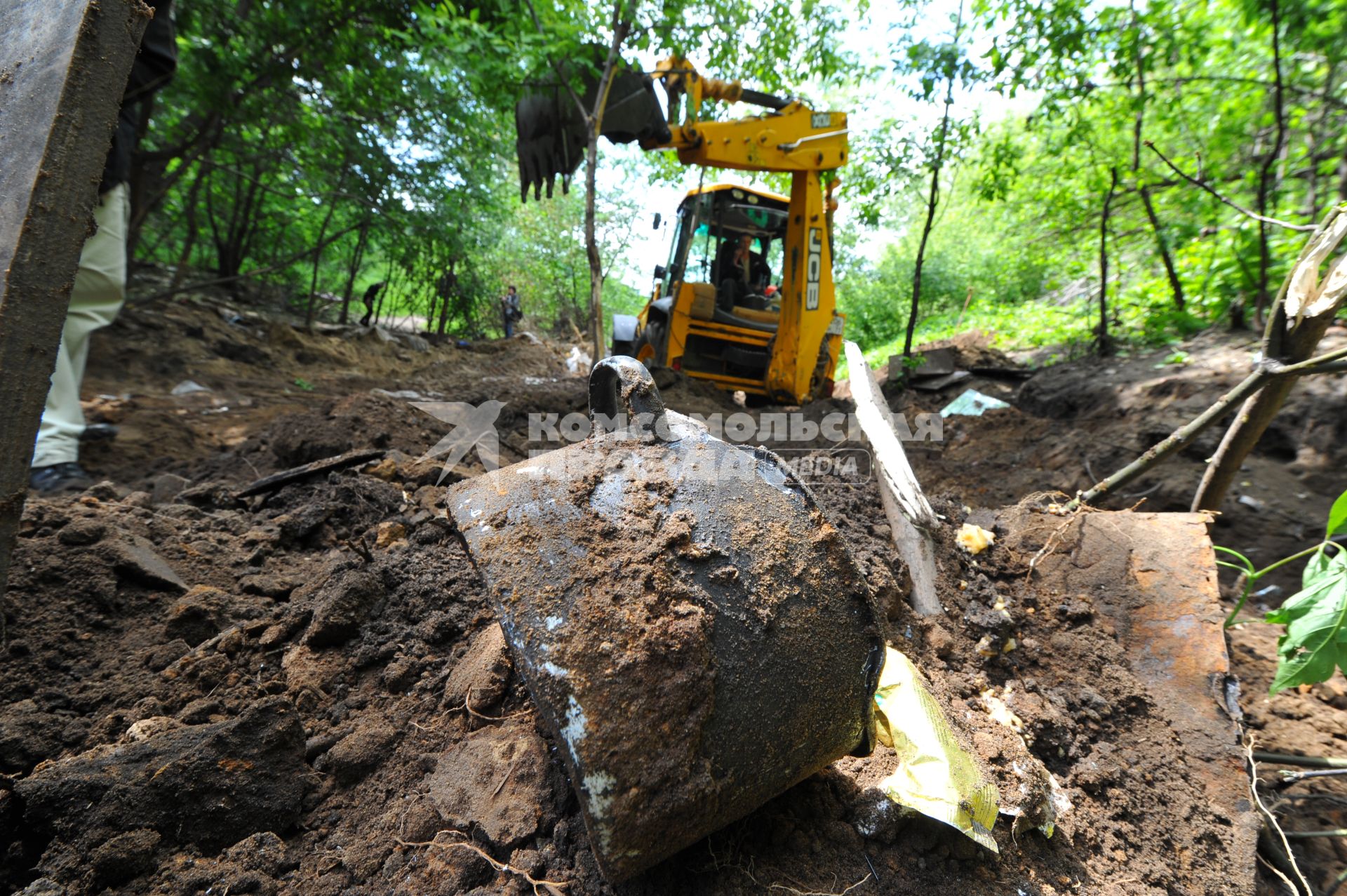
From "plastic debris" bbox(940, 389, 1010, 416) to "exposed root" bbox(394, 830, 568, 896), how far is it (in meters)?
5.06

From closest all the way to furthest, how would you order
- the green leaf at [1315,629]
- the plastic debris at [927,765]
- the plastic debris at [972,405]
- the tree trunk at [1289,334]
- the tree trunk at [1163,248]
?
the plastic debris at [927,765] < the green leaf at [1315,629] < the tree trunk at [1289,334] < the tree trunk at [1163,248] < the plastic debris at [972,405]

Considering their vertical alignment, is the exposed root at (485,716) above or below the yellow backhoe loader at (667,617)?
below

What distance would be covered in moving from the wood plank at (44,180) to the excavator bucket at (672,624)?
25.2 inches

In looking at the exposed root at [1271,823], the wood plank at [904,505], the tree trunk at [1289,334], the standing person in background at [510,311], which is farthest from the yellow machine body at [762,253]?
the standing person in background at [510,311]

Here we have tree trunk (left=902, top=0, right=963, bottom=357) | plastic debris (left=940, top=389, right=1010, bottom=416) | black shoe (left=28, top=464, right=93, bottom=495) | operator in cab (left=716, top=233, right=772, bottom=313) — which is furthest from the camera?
operator in cab (left=716, top=233, right=772, bottom=313)

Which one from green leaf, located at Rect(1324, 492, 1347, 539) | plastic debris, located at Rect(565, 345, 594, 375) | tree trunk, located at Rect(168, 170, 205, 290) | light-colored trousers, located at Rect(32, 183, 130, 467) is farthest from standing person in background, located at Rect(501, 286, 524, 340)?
green leaf, located at Rect(1324, 492, 1347, 539)

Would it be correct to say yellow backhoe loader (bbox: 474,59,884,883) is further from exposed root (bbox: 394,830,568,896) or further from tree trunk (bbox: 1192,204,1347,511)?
tree trunk (bbox: 1192,204,1347,511)

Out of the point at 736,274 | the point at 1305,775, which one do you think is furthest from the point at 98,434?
the point at 736,274

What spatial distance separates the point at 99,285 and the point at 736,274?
5.32m

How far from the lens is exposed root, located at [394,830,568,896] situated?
1.02m

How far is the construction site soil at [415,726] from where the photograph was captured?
3.50 feet

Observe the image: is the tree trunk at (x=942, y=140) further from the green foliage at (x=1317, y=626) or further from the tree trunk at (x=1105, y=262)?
the green foliage at (x=1317, y=626)

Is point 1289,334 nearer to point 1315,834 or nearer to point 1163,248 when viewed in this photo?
point 1315,834

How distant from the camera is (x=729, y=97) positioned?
5.07 m
